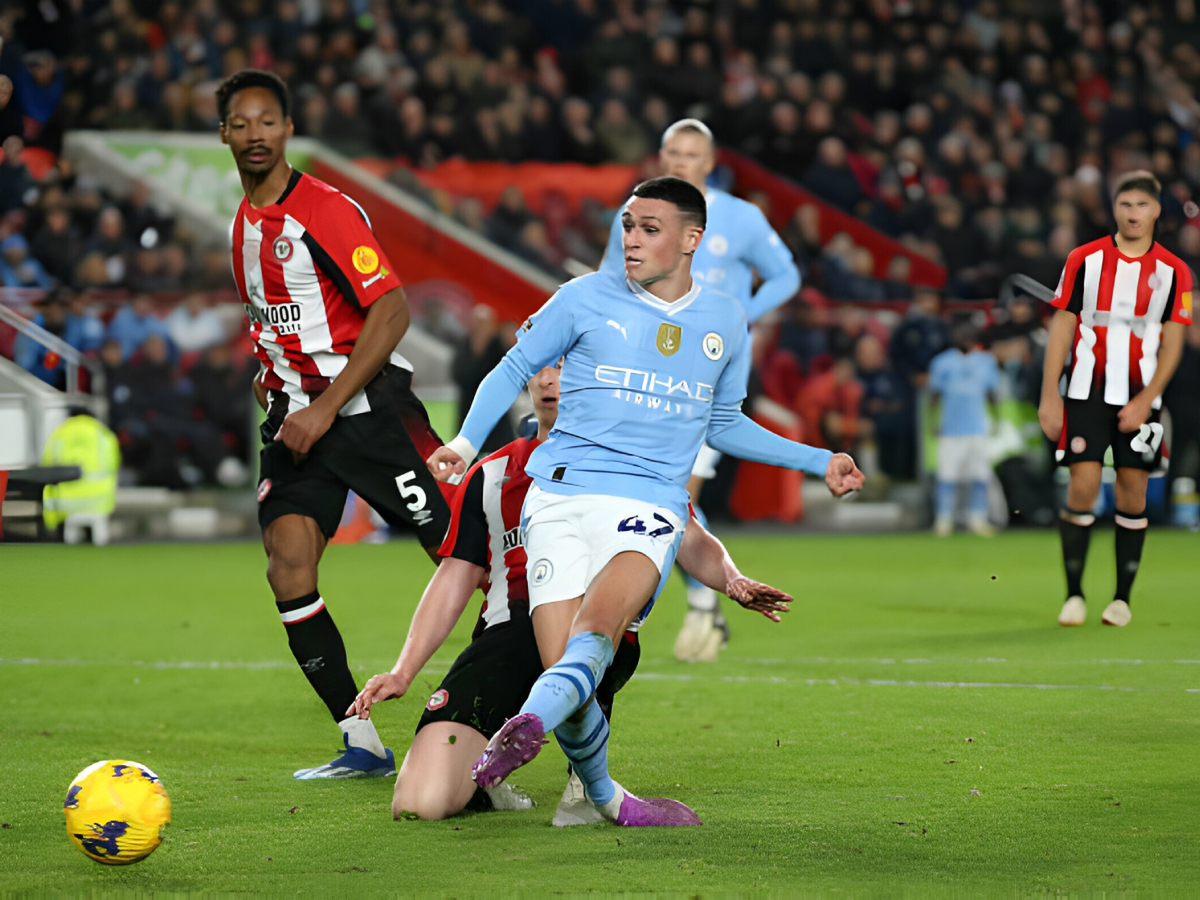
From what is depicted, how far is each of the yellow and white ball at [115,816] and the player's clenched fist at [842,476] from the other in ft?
6.02

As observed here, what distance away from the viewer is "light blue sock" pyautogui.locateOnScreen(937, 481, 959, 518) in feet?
46.9

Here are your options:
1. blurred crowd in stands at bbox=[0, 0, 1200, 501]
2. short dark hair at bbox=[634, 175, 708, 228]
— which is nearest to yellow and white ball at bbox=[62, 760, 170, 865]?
short dark hair at bbox=[634, 175, 708, 228]

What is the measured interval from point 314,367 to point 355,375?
0.18m

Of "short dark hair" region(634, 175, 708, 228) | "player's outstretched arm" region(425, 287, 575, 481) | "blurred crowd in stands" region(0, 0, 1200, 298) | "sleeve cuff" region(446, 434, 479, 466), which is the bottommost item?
"sleeve cuff" region(446, 434, 479, 466)

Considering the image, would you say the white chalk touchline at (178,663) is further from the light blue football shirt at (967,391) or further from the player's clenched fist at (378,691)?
the light blue football shirt at (967,391)

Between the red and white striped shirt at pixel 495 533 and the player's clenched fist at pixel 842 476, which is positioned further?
the red and white striped shirt at pixel 495 533

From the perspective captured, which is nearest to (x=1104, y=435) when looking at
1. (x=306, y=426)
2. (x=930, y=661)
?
(x=930, y=661)

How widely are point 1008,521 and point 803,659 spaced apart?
7.63 metres

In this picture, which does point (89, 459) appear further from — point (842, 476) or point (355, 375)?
point (842, 476)

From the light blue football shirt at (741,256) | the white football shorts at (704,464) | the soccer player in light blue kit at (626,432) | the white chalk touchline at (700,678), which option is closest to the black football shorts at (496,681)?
the soccer player in light blue kit at (626,432)

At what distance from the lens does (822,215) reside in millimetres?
16969

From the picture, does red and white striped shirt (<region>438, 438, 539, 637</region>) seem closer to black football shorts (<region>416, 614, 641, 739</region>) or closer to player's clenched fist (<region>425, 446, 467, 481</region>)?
black football shorts (<region>416, 614, 641, 739</region>)

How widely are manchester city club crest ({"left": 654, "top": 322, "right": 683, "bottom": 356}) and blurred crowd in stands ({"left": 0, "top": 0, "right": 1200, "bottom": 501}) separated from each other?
924 cm

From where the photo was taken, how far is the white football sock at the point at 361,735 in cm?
483
